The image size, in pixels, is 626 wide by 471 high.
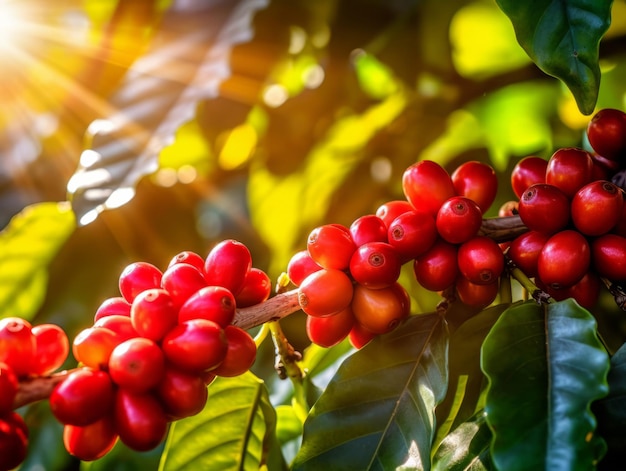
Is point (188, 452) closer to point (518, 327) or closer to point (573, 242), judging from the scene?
point (518, 327)

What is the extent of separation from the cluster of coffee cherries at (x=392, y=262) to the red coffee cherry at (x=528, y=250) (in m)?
0.04

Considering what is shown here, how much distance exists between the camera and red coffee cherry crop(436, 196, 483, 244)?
0.91 metres

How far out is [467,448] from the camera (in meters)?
0.89

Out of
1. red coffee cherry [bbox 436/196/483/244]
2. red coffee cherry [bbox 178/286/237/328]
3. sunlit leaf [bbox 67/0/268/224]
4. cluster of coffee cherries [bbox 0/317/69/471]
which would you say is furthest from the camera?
sunlit leaf [bbox 67/0/268/224]

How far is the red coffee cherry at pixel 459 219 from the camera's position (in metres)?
0.91

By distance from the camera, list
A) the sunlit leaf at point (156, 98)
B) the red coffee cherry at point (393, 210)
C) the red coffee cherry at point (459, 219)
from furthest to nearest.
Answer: the sunlit leaf at point (156, 98)
the red coffee cherry at point (393, 210)
the red coffee cherry at point (459, 219)

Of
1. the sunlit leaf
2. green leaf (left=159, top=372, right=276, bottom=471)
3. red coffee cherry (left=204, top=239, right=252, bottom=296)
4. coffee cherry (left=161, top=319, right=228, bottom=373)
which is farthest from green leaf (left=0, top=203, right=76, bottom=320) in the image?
coffee cherry (left=161, top=319, right=228, bottom=373)

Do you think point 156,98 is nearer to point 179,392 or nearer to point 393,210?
point 393,210

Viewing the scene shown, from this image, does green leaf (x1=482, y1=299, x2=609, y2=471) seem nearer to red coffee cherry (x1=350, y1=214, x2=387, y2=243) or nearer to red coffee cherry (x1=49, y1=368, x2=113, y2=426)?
red coffee cherry (x1=350, y1=214, x2=387, y2=243)

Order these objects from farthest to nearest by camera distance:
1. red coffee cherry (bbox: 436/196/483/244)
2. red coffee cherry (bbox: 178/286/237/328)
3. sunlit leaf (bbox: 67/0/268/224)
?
sunlit leaf (bbox: 67/0/268/224), red coffee cherry (bbox: 436/196/483/244), red coffee cherry (bbox: 178/286/237/328)

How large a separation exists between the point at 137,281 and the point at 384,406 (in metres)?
0.37

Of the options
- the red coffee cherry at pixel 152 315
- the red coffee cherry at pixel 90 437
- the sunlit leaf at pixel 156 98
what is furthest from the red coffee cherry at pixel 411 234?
the sunlit leaf at pixel 156 98

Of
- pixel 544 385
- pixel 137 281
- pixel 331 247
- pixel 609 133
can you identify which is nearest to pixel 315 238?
pixel 331 247

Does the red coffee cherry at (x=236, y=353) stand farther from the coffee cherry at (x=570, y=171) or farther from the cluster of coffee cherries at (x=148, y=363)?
the coffee cherry at (x=570, y=171)
